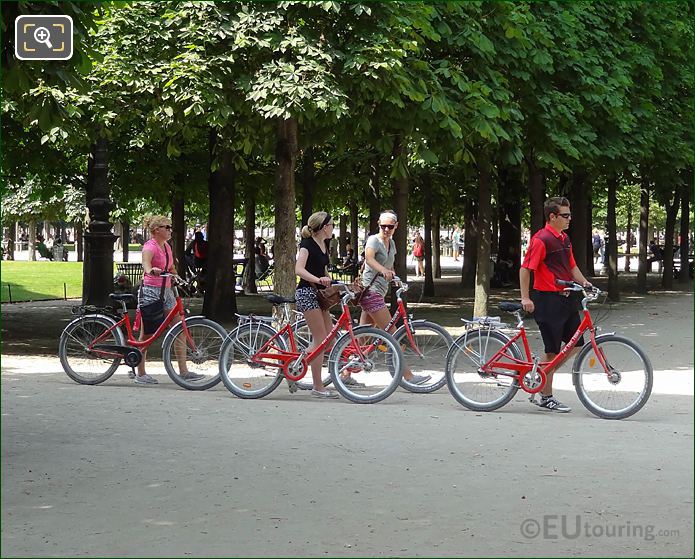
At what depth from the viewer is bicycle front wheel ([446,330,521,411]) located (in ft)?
36.0

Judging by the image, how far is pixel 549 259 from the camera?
10695 millimetres

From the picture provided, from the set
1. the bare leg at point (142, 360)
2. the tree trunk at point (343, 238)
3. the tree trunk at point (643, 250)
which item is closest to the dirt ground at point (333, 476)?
the bare leg at point (142, 360)

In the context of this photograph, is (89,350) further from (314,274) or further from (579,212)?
(579,212)

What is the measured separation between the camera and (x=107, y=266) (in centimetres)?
1933

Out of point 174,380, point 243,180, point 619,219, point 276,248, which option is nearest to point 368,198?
point 243,180

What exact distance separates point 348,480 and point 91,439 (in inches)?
96.2

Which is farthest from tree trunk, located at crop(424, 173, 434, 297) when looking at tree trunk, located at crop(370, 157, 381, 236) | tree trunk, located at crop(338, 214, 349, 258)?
tree trunk, located at crop(338, 214, 349, 258)

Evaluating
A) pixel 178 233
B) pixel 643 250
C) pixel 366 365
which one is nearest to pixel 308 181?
pixel 178 233

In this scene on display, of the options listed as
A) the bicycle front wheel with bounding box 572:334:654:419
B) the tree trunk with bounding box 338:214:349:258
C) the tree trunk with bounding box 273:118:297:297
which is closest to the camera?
the bicycle front wheel with bounding box 572:334:654:419

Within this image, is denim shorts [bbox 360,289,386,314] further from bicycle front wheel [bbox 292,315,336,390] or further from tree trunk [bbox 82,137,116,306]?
tree trunk [bbox 82,137,116,306]

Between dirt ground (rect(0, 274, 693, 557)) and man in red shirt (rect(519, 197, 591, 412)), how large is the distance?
0.66 metres

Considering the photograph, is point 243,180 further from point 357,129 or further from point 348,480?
point 348,480

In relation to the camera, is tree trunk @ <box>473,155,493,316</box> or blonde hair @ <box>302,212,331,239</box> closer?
blonde hair @ <box>302,212,331,239</box>

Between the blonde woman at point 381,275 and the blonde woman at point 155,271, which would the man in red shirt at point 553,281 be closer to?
the blonde woman at point 381,275
